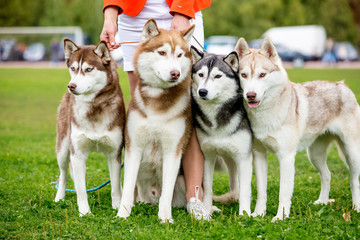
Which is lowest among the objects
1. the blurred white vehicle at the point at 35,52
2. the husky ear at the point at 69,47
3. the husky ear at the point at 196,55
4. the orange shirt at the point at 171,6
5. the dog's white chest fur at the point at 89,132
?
the blurred white vehicle at the point at 35,52

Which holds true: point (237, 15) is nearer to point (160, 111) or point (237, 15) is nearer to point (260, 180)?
point (260, 180)

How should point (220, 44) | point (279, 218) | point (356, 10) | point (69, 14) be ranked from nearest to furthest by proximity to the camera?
1. point (279, 218)
2. point (220, 44)
3. point (69, 14)
4. point (356, 10)

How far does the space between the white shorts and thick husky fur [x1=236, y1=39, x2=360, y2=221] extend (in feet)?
2.91

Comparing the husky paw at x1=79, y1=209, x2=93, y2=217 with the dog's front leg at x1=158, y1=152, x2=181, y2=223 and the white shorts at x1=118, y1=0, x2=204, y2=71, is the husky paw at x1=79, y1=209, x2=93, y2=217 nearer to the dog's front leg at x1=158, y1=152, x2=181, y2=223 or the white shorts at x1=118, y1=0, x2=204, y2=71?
the dog's front leg at x1=158, y1=152, x2=181, y2=223

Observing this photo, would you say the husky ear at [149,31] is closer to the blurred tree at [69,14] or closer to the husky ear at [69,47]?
the husky ear at [69,47]

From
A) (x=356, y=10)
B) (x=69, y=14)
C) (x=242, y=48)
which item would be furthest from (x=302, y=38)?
(x=242, y=48)

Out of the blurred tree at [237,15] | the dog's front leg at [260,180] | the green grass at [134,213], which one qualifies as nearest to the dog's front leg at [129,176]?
the green grass at [134,213]

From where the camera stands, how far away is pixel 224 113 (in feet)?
15.5

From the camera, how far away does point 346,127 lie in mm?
5195

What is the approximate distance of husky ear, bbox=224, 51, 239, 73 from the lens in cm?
470

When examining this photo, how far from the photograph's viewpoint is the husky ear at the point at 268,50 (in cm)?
475

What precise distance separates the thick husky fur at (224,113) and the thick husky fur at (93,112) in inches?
38.0

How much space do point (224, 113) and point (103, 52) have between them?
1541 mm

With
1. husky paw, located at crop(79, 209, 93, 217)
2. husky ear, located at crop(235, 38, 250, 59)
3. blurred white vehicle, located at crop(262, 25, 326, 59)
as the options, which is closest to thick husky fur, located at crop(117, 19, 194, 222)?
husky paw, located at crop(79, 209, 93, 217)
